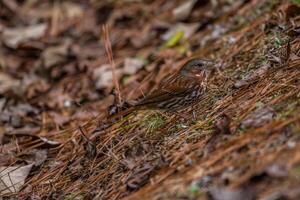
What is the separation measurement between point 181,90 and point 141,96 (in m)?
0.73

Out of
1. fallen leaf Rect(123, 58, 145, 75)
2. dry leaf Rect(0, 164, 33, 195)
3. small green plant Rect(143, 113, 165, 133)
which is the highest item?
fallen leaf Rect(123, 58, 145, 75)

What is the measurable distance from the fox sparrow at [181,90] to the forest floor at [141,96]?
0.11m

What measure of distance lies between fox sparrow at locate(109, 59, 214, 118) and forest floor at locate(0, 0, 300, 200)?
0.11 meters

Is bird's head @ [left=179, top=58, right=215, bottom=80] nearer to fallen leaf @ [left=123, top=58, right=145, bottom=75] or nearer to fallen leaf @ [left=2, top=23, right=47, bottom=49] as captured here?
fallen leaf @ [left=123, top=58, right=145, bottom=75]

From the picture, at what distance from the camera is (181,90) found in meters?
5.93

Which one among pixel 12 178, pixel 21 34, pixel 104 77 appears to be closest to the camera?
pixel 12 178

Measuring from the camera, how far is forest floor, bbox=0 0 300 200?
3.91 meters

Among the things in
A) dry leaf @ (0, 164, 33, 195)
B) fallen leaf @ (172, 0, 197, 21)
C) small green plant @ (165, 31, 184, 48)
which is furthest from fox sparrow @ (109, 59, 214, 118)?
fallen leaf @ (172, 0, 197, 21)

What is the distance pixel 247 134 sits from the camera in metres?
4.08

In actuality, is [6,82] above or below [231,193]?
above

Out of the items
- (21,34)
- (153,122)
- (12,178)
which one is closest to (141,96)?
(153,122)

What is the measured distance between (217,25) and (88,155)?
3.28 metres

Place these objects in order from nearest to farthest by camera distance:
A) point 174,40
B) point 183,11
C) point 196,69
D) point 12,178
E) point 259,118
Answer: point 259,118
point 12,178
point 196,69
point 174,40
point 183,11

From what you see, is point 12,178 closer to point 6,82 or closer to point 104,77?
point 104,77
